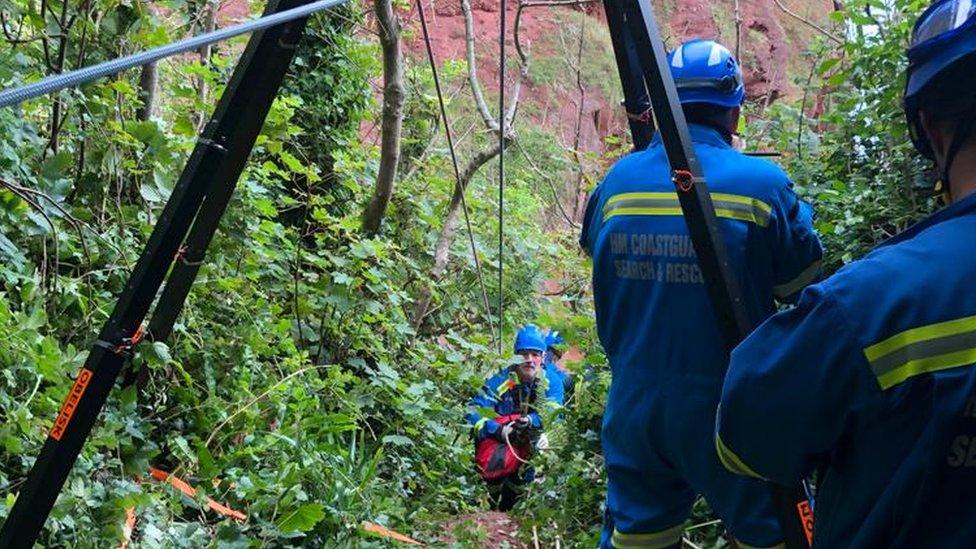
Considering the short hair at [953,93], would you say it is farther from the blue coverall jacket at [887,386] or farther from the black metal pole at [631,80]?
the black metal pole at [631,80]

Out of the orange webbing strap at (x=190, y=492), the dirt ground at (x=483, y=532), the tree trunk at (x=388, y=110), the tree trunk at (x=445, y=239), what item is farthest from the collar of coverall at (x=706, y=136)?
the tree trunk at (x=445, y=239)

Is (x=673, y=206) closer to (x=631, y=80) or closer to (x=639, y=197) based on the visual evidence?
(x=639, y=197)

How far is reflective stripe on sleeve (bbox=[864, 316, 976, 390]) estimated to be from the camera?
48.2 inches

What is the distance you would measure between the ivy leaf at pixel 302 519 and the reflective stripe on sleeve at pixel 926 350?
2808mm

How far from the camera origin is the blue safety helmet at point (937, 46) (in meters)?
1.33

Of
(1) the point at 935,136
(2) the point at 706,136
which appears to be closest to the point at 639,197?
(2) the point at 706,136

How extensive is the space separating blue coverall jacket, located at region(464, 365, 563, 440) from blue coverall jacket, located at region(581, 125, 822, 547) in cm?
391

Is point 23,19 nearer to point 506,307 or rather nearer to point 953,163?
point 953,163

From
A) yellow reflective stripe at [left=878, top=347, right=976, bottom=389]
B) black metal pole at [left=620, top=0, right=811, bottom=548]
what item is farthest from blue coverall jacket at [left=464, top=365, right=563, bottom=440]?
yellow reflective stripe at [left=878, top=347, right=976, bottom=389]

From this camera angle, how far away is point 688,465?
2512 mm

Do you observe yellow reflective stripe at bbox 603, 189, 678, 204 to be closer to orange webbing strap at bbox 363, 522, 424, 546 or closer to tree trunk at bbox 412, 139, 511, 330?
orange webbing strap at bbox 363, 522, 424, 546

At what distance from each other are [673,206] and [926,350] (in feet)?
4.47

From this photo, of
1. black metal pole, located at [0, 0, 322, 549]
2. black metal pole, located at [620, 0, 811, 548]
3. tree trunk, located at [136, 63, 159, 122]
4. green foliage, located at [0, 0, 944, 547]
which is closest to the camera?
black metal pole, located at [620, 0, 811, 548]

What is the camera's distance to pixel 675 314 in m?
2.52
